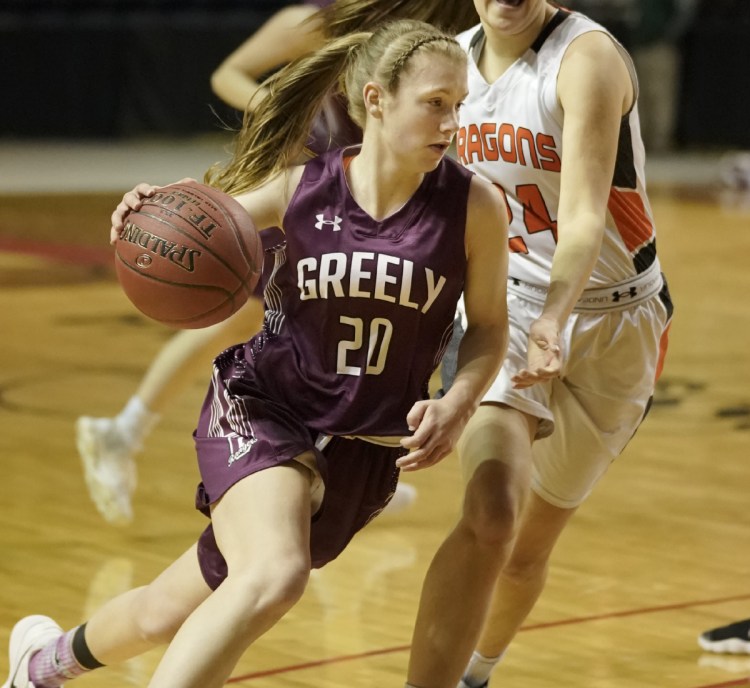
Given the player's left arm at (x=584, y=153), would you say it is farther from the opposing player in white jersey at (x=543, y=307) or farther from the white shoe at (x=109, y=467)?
the white shoe at (x=109, y=467)

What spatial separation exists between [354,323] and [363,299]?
53 mm

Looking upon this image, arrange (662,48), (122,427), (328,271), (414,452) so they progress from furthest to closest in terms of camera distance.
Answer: (662,48)
(122,427)
(328,271)
(414,452)

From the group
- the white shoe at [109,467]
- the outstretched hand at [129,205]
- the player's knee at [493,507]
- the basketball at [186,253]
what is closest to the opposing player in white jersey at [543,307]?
the player's knee at [493,507]

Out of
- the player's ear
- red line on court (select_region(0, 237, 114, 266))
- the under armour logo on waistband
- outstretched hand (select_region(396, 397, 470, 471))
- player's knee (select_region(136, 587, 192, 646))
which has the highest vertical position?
the player's ear

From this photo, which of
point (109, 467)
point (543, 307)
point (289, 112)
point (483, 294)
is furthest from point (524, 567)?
point (109, 467)

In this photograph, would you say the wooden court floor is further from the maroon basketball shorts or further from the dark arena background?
the maroon basketball shorts

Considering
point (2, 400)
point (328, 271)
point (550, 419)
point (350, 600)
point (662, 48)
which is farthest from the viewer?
point (662, 48)

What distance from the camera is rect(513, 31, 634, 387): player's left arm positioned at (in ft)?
10.1

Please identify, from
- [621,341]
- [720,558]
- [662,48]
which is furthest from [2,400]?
[662,48]

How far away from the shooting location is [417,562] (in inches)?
187

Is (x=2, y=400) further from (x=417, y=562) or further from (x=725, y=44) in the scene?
(x=725, y=44)

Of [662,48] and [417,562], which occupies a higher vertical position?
[417,562]

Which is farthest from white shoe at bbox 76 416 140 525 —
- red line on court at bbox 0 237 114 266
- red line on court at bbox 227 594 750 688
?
red line on court at bbox 0 237 114 266

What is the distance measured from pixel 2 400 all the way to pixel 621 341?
3.90 meters
